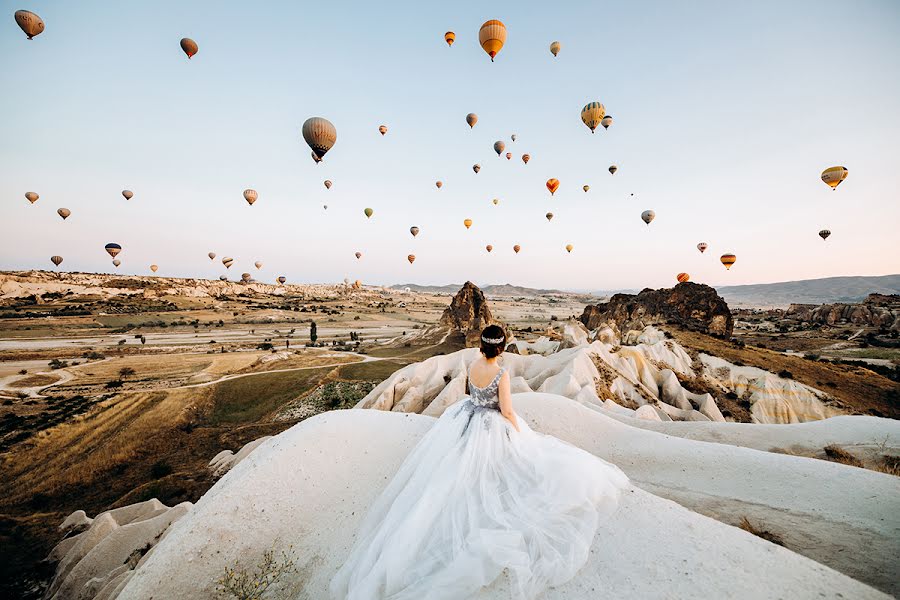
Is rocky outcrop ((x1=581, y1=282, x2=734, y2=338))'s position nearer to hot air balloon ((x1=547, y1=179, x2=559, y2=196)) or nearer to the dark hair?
hot air balloon ((x1=547, y1=179, x2=559, y2=196))

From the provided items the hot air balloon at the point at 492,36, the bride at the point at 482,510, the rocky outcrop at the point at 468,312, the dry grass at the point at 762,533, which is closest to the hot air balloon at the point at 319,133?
the hot air balloon at the point at 492,36

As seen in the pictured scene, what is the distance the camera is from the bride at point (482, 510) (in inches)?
164

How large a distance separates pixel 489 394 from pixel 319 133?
33.2 m

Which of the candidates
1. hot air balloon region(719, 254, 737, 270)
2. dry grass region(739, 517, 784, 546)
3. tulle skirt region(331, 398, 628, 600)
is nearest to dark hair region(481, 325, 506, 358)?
tulle skirt region(331, 398, 628, 600)

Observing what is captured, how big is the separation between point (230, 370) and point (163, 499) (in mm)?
24942

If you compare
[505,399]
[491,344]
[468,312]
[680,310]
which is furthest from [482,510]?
[680,310]

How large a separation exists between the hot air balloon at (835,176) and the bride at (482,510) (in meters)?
47.9

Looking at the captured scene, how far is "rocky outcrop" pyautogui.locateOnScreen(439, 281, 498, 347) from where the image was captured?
5250 cm

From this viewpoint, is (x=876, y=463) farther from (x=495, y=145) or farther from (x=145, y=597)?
(x=495, y=145)

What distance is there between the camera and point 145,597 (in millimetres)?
5512

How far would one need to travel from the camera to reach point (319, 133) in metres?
31.7

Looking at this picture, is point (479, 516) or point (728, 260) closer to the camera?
point (479, 516)

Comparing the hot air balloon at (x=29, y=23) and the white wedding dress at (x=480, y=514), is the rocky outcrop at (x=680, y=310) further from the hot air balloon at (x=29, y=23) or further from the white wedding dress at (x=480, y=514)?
the hot air balloon at (x=29, y=23)

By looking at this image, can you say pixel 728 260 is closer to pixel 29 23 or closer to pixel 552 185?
pixel 552 185
